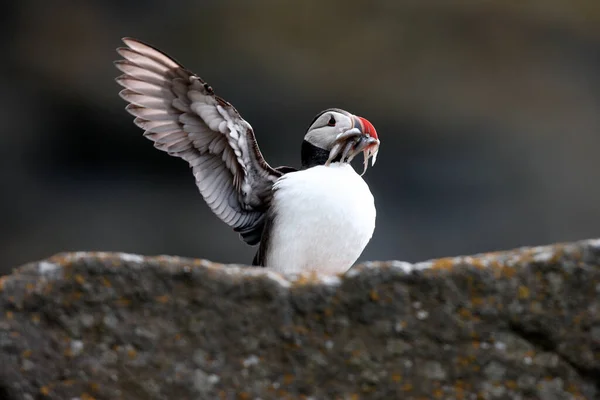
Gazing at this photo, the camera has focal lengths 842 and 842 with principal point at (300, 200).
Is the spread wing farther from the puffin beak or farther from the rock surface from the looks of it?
the rock surface

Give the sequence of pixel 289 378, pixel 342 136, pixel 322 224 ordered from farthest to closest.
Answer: pixel 342 136 → pixel 322 224 → pixel 289 378

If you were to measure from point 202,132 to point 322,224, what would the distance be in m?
0.82

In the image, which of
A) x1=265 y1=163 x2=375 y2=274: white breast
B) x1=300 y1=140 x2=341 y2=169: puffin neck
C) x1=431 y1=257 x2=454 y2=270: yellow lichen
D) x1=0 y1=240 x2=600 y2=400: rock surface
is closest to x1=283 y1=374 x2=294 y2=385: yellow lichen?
x1=0 y1=240 x2=600 y2=400: rock surface

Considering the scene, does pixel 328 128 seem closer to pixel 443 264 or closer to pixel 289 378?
pixel 443 264

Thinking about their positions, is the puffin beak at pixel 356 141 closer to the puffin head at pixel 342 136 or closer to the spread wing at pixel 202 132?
the puffin head at pixel 342 136

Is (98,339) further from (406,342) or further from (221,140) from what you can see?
(221,140)

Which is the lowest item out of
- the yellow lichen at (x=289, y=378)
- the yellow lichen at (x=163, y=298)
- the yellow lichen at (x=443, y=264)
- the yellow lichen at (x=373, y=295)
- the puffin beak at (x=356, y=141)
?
the yellow lichen at (x=289, y=378)

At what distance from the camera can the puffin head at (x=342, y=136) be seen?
424cm

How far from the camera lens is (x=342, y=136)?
422cm

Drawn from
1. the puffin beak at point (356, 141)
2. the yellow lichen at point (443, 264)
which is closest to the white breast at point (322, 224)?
the puffin beak at point (356, 141)

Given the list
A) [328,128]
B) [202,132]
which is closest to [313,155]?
[328,128]

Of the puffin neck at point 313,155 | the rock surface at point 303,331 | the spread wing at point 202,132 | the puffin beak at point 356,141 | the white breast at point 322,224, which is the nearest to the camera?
the rock surface at point 303,331

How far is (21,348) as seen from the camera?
222cm

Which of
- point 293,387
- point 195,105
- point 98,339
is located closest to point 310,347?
point 293,387
